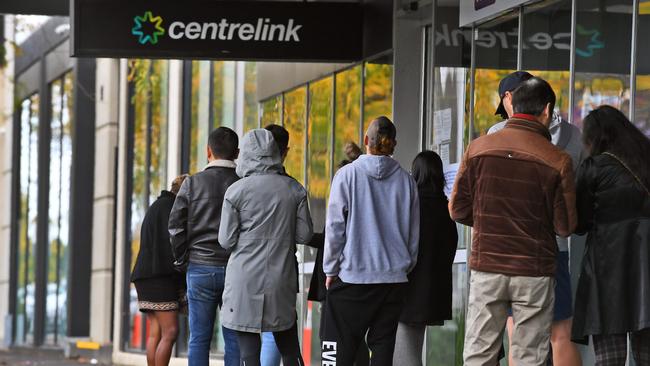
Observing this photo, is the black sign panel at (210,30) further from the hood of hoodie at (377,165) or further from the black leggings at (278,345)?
the hood of hoodie at (377,165)

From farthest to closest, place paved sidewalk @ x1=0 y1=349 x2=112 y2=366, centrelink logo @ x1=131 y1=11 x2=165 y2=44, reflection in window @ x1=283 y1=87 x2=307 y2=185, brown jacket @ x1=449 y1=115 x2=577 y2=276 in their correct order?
paved sidewalk @ x1=0 y1=349 x2=112 y2=366, reflection in window @ x1=283 y1=87 x2=307 y2=185, centrelink logo @ x1=131 y1=11 x2=165 y2=44, brown jacket @ x1=449 y1=115 x2=577 y2=276

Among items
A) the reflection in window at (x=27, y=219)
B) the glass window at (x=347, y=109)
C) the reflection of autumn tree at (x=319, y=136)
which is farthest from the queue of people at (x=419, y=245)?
the reflection in window at (x=27, y=219)

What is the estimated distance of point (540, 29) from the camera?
10.9 metres

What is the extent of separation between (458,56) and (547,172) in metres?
5.25

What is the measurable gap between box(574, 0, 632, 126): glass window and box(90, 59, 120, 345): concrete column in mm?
14456

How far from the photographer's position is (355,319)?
9047 mm

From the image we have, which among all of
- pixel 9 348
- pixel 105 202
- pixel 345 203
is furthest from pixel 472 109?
pixel 9 348

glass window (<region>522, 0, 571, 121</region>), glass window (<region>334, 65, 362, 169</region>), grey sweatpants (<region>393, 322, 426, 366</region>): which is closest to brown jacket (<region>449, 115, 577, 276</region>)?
grey sweatpants (<region>393, 322, 426, 366</region>)

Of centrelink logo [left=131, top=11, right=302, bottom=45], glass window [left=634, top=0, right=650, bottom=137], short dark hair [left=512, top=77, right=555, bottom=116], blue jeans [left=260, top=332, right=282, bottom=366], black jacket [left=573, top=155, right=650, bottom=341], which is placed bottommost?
blue jeans [left=260, top=332, right=282, bottom=366]

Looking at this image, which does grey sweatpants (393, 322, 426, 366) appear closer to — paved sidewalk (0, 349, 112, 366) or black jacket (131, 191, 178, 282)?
black jacket (131, 191, 178, 282)

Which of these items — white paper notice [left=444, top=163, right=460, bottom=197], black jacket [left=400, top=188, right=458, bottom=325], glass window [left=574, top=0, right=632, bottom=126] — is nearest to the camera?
glass window [left=574, top=0, right=632, bottom=126]

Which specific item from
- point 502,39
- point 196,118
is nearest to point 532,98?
point 502,39

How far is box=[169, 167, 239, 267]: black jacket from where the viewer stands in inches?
409

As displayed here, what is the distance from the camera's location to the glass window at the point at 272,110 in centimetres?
1794
